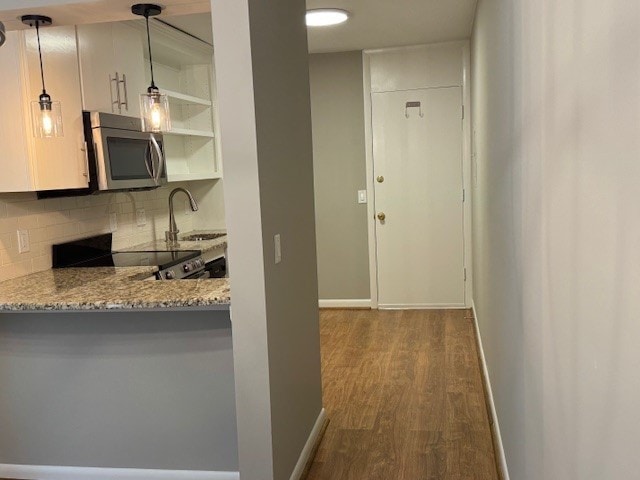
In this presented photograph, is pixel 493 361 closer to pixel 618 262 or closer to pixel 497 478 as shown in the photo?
pixel 497 478

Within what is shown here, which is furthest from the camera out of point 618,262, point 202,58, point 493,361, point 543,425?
point 202,58

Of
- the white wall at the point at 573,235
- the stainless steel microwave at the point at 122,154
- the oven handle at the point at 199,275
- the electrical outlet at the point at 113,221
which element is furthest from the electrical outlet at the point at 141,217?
the white wall at the point at 573,235

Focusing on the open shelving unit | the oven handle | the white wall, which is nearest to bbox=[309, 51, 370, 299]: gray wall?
the open shelving unit

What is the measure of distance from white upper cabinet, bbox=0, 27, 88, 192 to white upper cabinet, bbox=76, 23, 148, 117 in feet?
0.50

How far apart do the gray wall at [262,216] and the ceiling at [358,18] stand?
44 centimetres

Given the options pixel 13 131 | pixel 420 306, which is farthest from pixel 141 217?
pixel 420 306

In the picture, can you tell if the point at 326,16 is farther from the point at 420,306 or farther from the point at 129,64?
the point at 420,306

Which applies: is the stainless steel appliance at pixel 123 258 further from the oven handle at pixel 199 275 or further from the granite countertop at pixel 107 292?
the granite countertop at pixel 107 292

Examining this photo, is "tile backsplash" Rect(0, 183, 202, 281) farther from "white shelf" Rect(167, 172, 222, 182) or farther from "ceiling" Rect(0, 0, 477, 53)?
"ceiling" Rect(0, 0, 477, 53)

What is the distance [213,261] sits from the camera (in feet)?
14.3

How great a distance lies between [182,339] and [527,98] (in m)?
1.68

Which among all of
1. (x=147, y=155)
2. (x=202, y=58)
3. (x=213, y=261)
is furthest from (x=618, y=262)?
(x=202, y=58)

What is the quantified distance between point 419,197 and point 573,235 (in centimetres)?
456

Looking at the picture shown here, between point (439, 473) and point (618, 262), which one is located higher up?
point (618, 262)
